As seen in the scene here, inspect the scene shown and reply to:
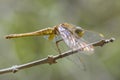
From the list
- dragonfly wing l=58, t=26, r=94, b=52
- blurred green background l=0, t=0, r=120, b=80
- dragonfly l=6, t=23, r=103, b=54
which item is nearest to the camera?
dragonfly wing l=58, t=26, r=94, b=52

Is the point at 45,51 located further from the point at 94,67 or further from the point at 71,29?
the point at 71,29

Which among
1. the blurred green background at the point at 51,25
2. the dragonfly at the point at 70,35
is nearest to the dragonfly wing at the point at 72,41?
the dragonfly at the point at 70,35

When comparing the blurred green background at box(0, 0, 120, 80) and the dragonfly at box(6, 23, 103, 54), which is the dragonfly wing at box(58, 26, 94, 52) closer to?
the dragonfly at box(6, 23, 103, 54)

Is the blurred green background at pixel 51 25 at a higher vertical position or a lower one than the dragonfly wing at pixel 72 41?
higher

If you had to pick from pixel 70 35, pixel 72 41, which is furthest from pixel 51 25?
pixel 72 41

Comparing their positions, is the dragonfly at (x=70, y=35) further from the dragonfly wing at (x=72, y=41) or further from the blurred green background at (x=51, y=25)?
the blurred green background at (x=51, y=25)

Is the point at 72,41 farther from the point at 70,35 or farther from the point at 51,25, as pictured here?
the point at 51,25

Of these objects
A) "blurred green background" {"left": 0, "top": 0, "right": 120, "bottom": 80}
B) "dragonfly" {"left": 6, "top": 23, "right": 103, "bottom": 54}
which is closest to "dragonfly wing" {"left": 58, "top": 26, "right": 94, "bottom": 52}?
"dragonfly" {"left": 6, "top": 23, "right": 103, "bottom": 54}

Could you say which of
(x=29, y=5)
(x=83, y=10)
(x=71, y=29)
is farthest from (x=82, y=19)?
(x=71, y=29)
